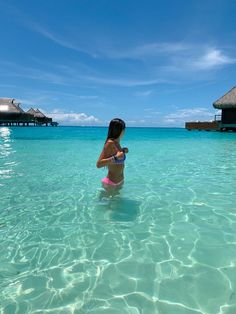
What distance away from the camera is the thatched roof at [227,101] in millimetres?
34188

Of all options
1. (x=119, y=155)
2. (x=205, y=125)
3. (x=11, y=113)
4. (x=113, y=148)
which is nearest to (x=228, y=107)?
(x=205, y=125)

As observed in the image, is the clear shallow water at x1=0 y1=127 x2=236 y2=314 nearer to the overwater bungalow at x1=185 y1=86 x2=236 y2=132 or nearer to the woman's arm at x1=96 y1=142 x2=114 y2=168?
the woman's arm at x1=96 y1=142 x2=114 y2=168

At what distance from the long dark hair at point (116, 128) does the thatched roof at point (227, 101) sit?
3257 centimetres

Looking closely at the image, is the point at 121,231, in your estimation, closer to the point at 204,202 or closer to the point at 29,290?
the point at 29,290

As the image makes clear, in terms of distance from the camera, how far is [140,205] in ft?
18.2

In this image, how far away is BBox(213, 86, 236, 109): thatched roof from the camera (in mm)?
34188

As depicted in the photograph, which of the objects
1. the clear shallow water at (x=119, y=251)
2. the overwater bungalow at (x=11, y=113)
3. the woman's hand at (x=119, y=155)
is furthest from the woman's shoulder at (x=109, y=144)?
the overwater bungalow at (x=11, y=113)

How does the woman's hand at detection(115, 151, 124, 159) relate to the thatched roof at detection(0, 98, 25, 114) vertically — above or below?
below

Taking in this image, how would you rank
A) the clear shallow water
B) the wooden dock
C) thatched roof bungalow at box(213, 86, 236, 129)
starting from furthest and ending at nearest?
1. the wooden dock
2. thatched roof bungalow at box(213, 86, 236, 129)
3. the clear shallow water

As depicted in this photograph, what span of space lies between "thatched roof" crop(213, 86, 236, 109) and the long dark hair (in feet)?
107

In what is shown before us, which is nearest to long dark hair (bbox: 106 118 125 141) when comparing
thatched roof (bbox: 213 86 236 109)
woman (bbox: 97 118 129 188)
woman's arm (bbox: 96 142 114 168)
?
woman (bbox: 97 118 129 188)

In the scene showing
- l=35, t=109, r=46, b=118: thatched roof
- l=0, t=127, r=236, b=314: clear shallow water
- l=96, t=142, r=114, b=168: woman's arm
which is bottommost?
l=0, t=127, r=236, b=314: clear shallow water

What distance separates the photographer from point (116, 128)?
4496 millimetres

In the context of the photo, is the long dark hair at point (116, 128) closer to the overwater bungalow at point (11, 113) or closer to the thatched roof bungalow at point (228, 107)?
the thatched roof bungalow at point (228, 107)
